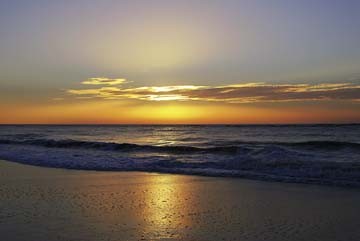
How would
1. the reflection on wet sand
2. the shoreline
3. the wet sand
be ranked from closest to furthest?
the wet sand
the reflection on wet sand
the shoreline

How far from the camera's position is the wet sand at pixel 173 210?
6.44 m

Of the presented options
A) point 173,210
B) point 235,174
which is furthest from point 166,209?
point 235,174

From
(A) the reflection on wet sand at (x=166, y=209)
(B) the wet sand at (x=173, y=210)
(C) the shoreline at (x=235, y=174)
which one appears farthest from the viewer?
(C) the shoreline at (x=235, y=174)

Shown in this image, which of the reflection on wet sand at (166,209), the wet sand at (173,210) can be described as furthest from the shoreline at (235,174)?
the reflection on wet sand at (166,209)

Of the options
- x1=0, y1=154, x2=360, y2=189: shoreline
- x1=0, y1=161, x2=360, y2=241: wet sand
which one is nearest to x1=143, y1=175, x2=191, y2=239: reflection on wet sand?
x1=0, y1=161, x2=360, y2=241: wet sand

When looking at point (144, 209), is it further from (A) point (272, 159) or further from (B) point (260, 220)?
(A) point (272, 159)

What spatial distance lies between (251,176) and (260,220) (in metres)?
6.09

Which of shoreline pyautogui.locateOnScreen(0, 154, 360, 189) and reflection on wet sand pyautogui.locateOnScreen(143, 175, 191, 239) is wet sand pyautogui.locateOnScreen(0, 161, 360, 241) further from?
shoreline pyautogui.locateOnScreen(0, 154, 360, 189)

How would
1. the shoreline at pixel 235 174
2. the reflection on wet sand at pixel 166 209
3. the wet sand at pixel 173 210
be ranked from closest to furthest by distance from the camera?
the wet sand at pixel 173 210
the reflection on wet sand at pixel 166 209
the shoreline at pixel 235 174

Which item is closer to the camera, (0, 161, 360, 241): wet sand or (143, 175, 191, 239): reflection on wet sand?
(0, 161, 360, 241): wet sand

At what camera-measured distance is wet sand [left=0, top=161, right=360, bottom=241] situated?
6441 mm

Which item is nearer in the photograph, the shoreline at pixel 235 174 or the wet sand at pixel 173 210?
the wet sand at pixel 173 210

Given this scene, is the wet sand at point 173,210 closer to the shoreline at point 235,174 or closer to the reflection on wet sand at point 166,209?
the reflection on wet sand at point 166,209

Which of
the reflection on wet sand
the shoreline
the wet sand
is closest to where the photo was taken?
the wet sand
